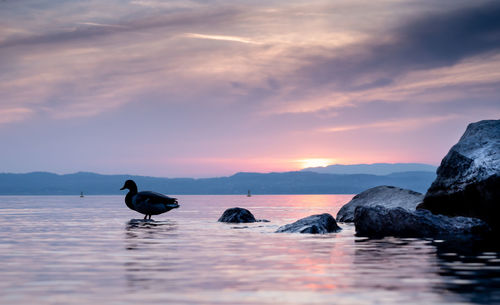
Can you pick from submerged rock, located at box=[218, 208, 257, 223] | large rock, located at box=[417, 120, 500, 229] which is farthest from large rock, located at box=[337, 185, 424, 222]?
submerged rock, located at box=[218, 208, 257, 223]

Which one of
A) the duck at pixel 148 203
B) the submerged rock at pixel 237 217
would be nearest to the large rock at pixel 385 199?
the submerged rock at pixel 237 217

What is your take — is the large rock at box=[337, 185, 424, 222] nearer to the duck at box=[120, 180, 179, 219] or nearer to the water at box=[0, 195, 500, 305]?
the duck at box=[120, 180, 179, 219]

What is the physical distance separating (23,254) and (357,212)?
10944 millimetres

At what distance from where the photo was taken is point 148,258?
12562mm

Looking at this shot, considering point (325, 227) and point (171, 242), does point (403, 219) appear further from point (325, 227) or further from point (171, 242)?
point (171, 242)

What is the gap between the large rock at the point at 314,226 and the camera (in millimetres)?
20438

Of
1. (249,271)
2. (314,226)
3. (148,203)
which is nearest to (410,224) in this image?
(314,226)

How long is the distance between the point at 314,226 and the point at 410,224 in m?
3.16

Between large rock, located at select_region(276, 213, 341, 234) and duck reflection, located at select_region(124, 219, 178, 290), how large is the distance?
391 centimetres

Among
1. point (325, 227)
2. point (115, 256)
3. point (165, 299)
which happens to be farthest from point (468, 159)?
point (165, 299)

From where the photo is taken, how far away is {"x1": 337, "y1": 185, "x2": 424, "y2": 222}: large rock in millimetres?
26516

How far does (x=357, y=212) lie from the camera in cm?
2042

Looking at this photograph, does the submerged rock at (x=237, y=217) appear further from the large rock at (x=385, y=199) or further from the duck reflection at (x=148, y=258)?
the duck reflection at (x=148, y=258)

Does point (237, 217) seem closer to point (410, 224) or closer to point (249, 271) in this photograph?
point (410, 224)
